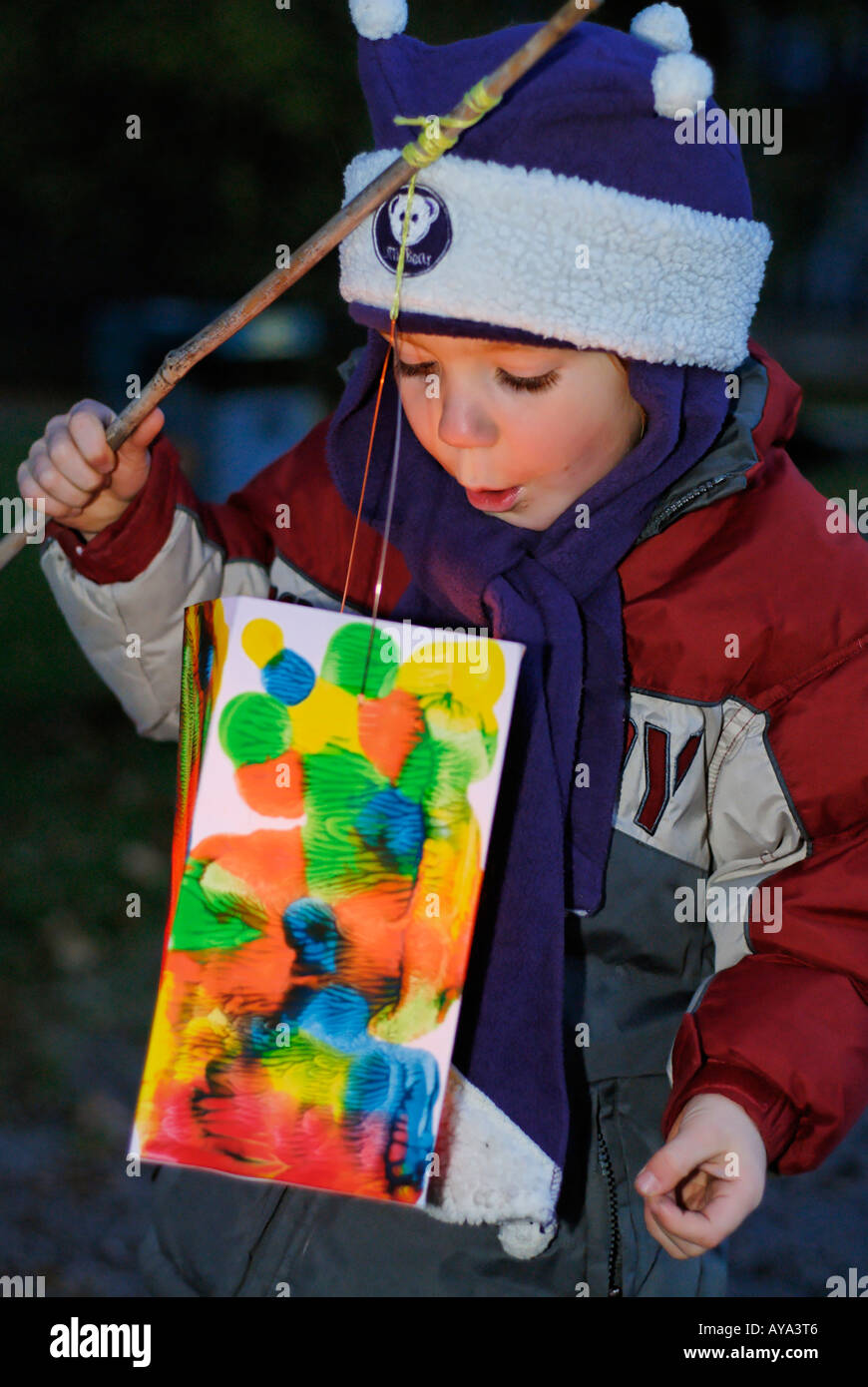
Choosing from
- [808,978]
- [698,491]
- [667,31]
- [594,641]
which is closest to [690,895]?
[808,978]

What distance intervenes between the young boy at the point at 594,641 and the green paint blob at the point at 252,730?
12.2 inches

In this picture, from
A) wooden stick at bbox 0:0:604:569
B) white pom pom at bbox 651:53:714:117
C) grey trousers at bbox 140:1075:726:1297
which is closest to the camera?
wooden stick at bbox 0:0:604:569

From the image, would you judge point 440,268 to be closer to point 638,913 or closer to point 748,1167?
point 638,913

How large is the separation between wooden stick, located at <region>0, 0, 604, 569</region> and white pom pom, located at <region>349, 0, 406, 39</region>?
31cm

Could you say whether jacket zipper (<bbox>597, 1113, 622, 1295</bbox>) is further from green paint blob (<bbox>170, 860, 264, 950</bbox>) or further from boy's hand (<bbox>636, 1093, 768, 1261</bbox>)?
green paint blob (<bbox>170, 860, 264, 950</bbox>)

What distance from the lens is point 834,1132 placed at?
1431 mm

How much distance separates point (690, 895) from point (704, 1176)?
32 centimetres

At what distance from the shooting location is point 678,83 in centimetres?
132

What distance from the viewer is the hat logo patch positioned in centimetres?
135

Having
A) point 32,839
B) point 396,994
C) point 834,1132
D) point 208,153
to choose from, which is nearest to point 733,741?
point 834,1132

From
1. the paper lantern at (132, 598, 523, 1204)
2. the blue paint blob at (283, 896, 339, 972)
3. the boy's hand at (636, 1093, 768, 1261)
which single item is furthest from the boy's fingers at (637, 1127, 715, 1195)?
the blue paint blob at (283, 896, 339, 972)

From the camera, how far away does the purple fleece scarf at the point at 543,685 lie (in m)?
1.39

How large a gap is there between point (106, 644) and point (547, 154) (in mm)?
757

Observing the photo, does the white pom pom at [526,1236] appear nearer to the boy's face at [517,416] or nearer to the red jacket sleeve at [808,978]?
the red jacket sleeve at [808,978]
